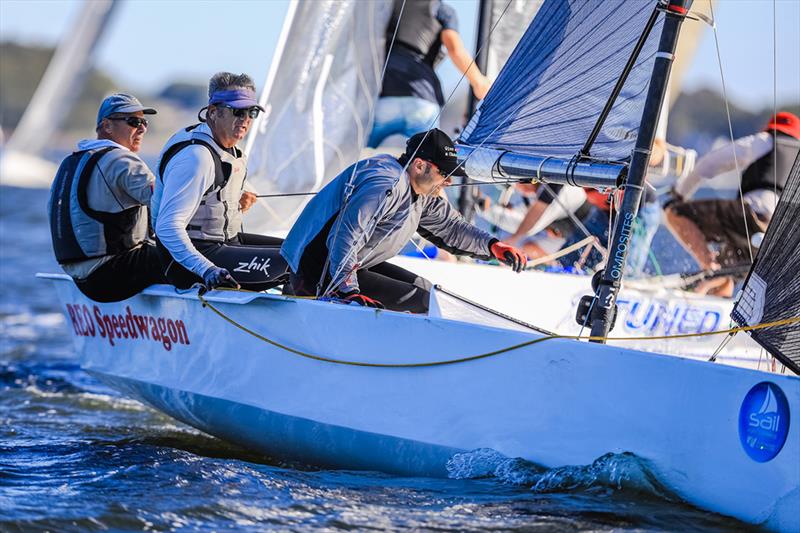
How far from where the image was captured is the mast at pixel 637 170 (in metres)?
3.71

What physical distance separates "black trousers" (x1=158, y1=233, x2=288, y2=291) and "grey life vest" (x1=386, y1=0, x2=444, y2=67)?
270cm

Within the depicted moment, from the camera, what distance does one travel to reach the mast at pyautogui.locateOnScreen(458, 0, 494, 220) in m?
7.04

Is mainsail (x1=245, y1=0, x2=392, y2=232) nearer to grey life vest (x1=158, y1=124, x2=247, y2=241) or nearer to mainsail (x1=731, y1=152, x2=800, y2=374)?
grey life vest (x1=158, y1=124, x2=247, y2=241)

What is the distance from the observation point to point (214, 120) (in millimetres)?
4316

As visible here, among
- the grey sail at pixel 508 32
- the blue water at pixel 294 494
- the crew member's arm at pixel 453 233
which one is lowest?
the blue water at pixel 294 494

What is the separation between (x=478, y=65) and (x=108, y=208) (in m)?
3.14

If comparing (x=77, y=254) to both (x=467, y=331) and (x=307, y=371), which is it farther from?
(x=467, y=331)

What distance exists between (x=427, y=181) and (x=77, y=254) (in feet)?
4.73

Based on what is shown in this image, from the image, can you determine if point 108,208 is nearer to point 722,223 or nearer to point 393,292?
point 393,292

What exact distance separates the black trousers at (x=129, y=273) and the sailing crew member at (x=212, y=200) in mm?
123

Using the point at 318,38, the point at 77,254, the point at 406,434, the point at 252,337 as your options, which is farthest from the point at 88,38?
the point at 406,434

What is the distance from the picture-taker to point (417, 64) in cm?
688

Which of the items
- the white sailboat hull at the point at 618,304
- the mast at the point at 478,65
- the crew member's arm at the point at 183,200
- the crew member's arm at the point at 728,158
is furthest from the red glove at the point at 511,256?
the crew member's arm at the point at 728,158

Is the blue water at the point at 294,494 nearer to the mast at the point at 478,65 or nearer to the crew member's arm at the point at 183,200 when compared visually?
the crew member's arm at the point at 183,200
